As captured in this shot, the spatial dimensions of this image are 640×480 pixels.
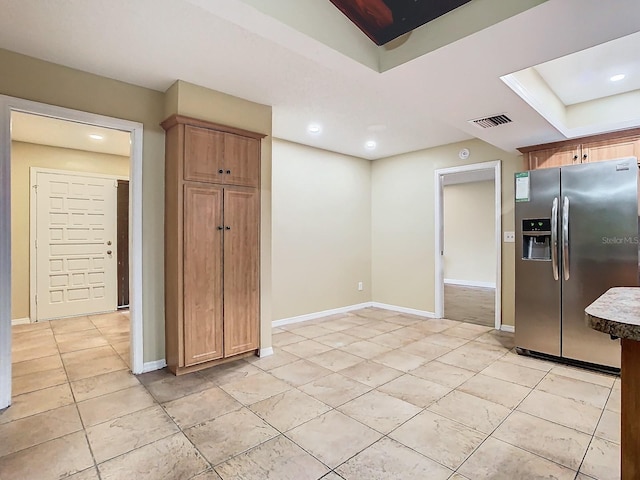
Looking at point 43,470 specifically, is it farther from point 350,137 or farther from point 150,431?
point 350,137

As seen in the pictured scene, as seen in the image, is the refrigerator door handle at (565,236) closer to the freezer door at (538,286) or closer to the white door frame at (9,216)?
the freezer door at (538,286)

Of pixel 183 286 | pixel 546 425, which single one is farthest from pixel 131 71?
pixel 546 425

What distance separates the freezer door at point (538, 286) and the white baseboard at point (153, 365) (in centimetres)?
349

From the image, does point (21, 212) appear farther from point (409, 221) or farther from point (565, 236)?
point (565, 236)

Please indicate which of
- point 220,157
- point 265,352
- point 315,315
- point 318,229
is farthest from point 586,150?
point 265,352

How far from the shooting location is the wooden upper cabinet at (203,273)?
9.45ft

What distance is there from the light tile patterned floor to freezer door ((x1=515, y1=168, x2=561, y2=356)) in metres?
0.22

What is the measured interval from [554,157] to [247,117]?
3307 millimetres

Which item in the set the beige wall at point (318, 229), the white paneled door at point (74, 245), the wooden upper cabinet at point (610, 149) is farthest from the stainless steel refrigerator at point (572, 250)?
the white paneled door at point (74, 245)

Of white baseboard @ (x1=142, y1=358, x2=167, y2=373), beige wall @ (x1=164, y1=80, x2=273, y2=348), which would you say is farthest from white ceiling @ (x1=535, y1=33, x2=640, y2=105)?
white baseboard @ (x1=142, y1=358, x2=167, y2=373)

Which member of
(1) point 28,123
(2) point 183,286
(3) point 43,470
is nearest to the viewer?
(3) point 43,470

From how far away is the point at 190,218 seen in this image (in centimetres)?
289

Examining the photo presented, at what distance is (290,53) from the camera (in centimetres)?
240

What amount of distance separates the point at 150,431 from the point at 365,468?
1.33 meters
